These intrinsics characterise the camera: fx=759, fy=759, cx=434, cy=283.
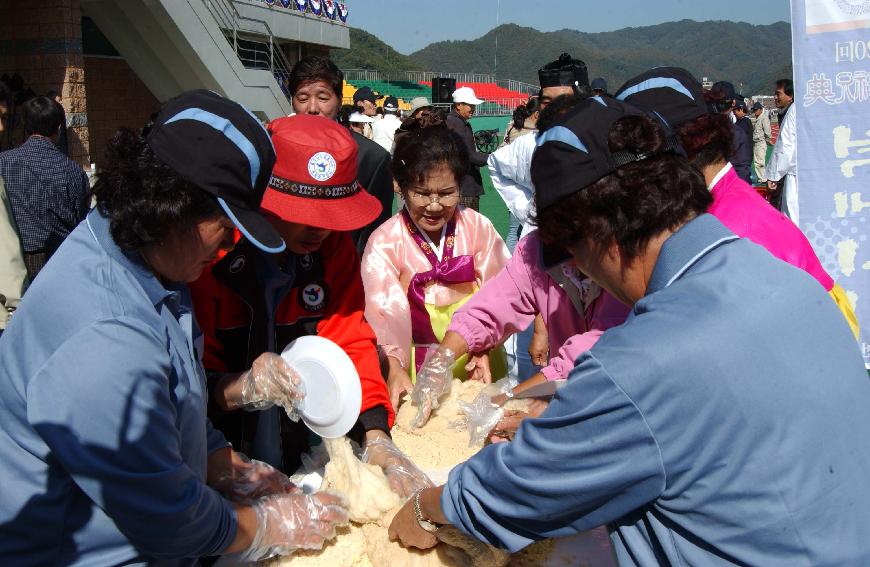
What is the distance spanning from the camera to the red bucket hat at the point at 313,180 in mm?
2068

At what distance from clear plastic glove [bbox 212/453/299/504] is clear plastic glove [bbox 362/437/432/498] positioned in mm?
261

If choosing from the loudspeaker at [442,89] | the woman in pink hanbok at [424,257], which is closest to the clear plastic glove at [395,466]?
the woman in pink hanbok at [424,257]

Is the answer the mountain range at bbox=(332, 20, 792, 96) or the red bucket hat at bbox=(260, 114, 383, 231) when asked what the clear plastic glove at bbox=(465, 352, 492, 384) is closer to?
the red bucket hat at bbox=(260, 114, 383, 231)

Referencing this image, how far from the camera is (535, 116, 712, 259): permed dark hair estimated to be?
52.4 inches

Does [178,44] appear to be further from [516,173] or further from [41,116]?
[516,173]

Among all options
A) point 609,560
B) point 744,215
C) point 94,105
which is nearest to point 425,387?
point 609,560

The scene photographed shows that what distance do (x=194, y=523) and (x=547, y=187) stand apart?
0.90 meters

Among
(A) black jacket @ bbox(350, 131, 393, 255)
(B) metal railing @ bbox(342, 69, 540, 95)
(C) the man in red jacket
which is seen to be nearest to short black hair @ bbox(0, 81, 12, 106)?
(A) black jacket @ bbox(350, 131, 393, 255)

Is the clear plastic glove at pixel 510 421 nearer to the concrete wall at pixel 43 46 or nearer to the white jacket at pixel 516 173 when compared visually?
the white jacket at pixel 516 173

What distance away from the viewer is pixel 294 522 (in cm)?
174

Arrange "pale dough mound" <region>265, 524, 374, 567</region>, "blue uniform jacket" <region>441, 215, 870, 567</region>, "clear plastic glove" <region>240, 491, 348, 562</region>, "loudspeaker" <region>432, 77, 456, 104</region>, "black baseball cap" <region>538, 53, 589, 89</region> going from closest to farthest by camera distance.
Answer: "blue uniform jacket" <region>441, 215, 870, 567</region>
"clear plastic glove" <region>240, 491, 348, 562</region>
"pale dough mound" <region>265, 524, 374, 567</region>
"black baseball cap" <region>538, 53, 589, 89</region>
"loudspeaker" <region>432, 77, 456, 104</region>

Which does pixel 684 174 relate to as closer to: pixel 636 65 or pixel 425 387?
pixel 425 387

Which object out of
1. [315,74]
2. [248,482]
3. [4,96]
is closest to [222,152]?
[248,482]

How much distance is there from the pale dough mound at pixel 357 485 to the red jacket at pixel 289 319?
0.28 meters
